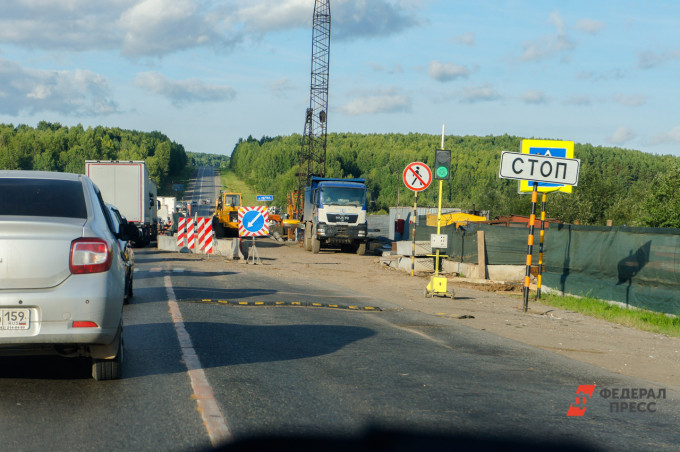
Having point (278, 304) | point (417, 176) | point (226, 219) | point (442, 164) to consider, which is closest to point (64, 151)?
point (226, 219)

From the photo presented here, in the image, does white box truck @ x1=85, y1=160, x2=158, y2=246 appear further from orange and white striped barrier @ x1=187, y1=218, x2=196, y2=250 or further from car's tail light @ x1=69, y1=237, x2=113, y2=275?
car's tail light @ x1=69, y1=237, x2=113, y2=275

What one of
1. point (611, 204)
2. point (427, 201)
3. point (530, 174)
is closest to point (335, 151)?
point (427, 201)

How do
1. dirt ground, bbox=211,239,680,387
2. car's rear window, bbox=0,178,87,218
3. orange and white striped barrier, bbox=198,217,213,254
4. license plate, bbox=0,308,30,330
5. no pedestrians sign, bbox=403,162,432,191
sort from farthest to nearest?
orange and white striped barrier, bbox=198,217,213,254
no pedestrians sign, bbox=403,162,432,191
dirt ground, bbox=211,239,680,387
car's rear window, bbox=0,178,87,218
license plate, bbox=0,308,30,330

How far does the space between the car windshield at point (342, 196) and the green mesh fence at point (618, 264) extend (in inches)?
621

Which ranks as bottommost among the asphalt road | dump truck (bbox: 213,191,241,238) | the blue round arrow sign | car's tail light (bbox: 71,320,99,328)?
dump truck (bbox: 213,191,241,238)

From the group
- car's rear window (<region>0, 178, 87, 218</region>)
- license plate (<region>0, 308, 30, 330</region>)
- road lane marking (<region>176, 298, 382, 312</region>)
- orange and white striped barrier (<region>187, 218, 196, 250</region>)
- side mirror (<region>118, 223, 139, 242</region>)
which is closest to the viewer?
license plate (<region>0, 308, 30, 330</region>)

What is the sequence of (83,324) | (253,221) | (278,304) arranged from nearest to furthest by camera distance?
(83,324) < (278,304) < (253,221)

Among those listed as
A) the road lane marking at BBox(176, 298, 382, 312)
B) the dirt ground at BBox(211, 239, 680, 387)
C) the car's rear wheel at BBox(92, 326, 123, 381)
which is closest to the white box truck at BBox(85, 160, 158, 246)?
the dirt ground at BBox(211, 239, 680, 387)

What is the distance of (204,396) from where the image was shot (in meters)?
5.84

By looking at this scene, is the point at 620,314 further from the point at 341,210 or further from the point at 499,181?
the point at 499,181

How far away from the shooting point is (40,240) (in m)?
5.70

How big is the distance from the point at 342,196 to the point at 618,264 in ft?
64.6

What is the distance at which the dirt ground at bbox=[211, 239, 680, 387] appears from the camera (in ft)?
30.3

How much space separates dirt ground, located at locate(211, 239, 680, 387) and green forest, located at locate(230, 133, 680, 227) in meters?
46.6
